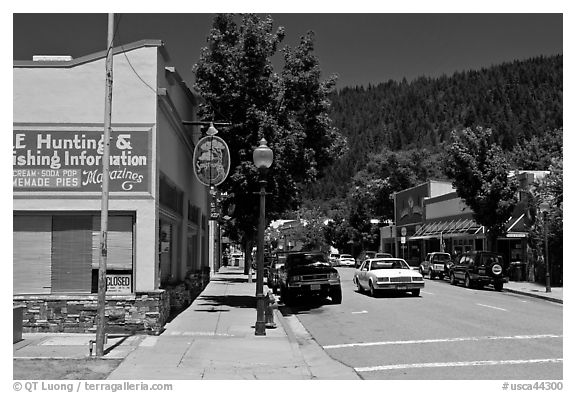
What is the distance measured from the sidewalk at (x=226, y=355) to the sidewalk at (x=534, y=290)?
12449mm

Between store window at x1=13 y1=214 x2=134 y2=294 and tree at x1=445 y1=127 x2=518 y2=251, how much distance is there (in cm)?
2458

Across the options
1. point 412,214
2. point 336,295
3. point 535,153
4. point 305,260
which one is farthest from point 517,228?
point 535,153

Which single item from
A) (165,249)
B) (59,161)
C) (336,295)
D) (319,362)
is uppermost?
(59,161)

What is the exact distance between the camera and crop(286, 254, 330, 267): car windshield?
23.5 m

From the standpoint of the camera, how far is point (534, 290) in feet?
92.8

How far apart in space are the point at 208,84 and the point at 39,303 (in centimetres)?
888

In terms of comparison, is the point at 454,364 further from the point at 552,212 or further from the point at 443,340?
the point at 552,212

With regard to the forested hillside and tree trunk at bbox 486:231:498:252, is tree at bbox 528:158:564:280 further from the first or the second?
the forested hillside

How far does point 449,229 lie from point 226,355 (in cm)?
3732

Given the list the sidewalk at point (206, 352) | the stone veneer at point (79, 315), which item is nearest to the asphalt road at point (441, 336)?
the sidewalk at point (206, 352)

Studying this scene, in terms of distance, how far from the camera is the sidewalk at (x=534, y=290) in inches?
989

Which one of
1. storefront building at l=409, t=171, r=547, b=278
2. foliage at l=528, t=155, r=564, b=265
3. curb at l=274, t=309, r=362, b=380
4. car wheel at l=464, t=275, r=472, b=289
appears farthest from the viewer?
storefront building at l=409, t=171, r=547, b=278

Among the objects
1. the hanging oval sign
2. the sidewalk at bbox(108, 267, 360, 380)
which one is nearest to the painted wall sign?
the hanging oval sign

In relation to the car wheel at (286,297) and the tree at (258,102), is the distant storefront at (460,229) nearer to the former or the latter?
the car wheel at (286,297)
